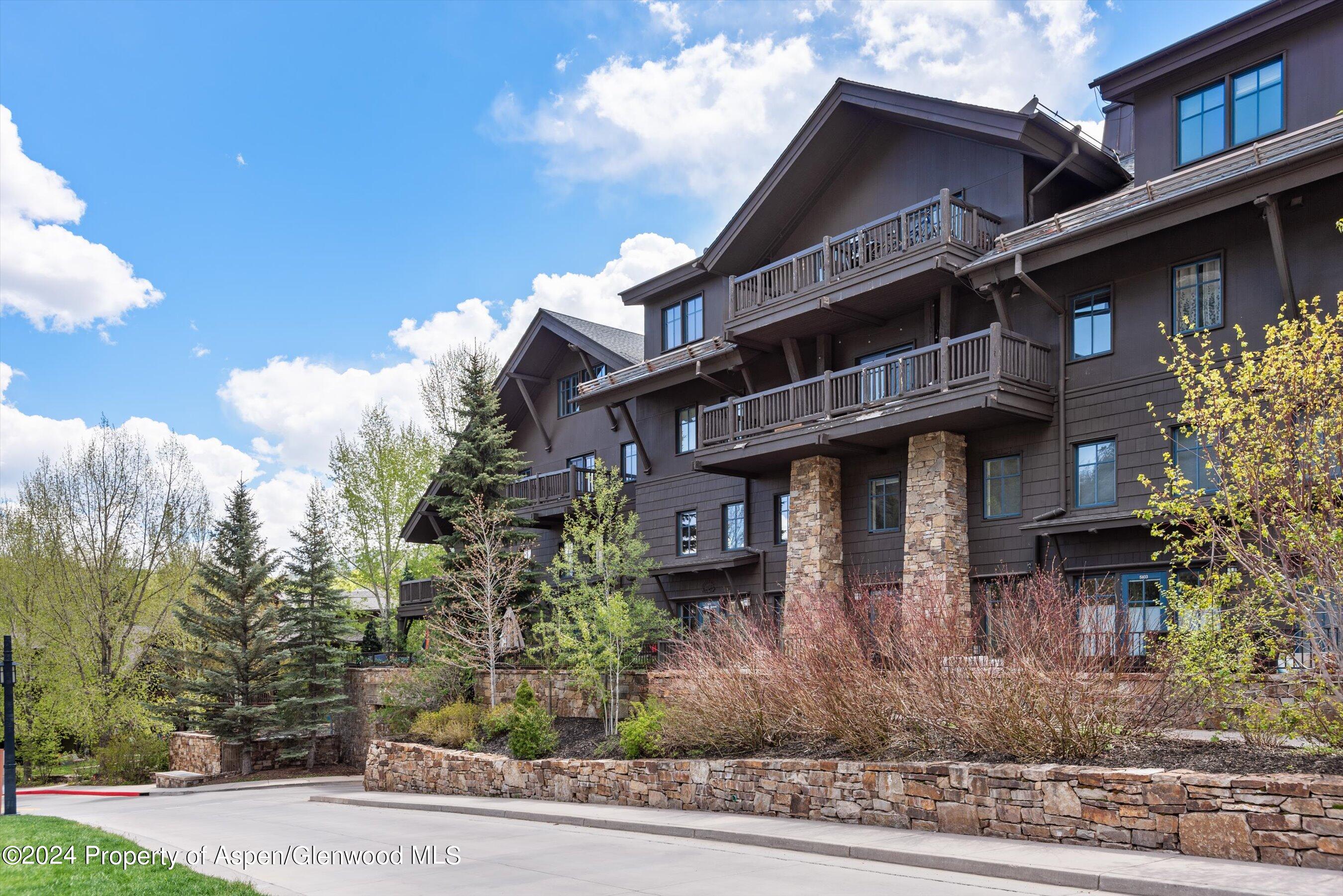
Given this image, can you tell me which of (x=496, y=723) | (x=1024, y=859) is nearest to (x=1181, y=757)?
(x=1024, y=859)

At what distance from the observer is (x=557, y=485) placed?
103 ft

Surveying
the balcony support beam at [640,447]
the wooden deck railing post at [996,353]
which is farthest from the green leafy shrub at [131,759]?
the wooden deck railing post at [996,353]

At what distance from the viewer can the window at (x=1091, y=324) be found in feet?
63.0

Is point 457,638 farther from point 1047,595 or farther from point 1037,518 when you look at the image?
point 1047,595

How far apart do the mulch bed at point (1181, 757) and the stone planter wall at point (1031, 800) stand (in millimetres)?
415

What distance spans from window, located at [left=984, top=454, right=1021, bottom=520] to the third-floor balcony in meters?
3.74

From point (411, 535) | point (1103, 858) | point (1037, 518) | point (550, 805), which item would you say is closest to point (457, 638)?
point (550, 805)

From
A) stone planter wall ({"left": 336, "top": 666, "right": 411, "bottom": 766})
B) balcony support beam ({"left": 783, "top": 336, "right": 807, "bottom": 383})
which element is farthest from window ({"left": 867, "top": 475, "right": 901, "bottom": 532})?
stone planter wall ({"left": 336, "top": 666, "right": 411, "bottom": 766})

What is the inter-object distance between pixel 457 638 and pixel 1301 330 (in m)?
20.0

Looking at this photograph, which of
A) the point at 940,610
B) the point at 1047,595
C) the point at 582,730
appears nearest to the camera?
the point at 1047,595

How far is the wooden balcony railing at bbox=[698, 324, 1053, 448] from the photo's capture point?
1925 cm

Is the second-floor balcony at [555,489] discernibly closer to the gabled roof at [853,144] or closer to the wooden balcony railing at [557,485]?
the wooden balcony railing at [557,485]

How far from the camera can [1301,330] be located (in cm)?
1138

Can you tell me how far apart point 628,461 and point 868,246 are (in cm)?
1134
